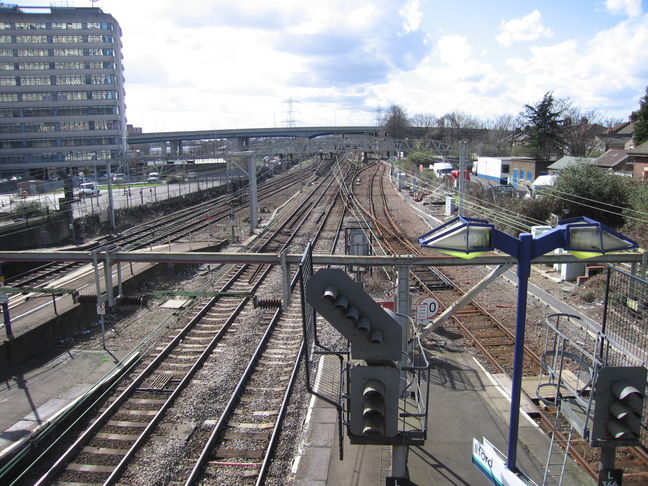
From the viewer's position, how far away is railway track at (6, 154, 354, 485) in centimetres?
725

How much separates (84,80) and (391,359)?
67352 mm

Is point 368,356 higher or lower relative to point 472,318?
higher

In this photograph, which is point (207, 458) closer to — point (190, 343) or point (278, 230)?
point (190, 343)

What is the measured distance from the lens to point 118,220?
1187 inches

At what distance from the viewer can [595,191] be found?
2191 cm

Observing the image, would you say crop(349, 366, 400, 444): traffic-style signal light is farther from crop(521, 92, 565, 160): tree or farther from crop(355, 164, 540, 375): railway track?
crop(521, 92, 565, 160): tree

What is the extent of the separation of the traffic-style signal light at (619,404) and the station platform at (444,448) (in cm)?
311

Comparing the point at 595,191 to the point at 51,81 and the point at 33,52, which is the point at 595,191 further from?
the point at 33,52

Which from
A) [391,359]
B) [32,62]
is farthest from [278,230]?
[32,62]

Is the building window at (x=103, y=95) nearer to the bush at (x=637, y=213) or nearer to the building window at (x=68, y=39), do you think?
the building window at (x=68, y=39)

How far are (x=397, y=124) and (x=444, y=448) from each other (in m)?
101

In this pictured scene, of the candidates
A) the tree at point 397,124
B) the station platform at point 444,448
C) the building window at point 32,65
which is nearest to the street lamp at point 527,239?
the station platform at point 444,448

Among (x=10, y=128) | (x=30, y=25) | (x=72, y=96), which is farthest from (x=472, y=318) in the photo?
(x=30, y=25)

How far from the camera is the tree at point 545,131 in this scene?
48.1 m
